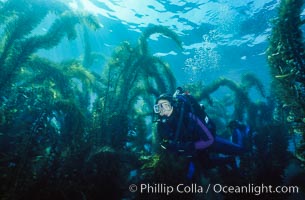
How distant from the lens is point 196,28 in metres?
19.5

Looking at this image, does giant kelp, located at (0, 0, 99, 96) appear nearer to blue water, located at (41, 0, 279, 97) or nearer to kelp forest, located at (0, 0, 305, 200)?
kelp forest, located at (0, 0, 305, 200)

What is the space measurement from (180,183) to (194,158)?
1070 millimetres

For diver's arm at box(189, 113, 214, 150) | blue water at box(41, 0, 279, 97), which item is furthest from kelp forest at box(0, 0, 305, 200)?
blue water at box(41, 0, 279, 97)

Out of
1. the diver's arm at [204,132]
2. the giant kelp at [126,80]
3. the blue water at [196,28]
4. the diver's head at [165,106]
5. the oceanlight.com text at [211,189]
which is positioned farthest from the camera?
the blue water at [196,28]

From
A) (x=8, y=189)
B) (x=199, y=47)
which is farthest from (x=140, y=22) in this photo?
(x=8, y=189)

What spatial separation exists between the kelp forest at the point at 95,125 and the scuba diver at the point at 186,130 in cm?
38

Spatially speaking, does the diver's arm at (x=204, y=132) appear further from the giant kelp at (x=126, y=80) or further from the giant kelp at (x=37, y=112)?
the giant kelp at (x=37, y=112)

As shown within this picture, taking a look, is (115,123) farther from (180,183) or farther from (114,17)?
(114,17)

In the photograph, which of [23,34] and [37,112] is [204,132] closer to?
[37,112]

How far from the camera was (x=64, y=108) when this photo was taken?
5.56m

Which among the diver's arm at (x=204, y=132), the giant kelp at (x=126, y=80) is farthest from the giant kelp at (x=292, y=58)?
the giant kelp at (x=126, y=80)

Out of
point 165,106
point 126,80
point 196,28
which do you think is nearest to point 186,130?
point 165,106

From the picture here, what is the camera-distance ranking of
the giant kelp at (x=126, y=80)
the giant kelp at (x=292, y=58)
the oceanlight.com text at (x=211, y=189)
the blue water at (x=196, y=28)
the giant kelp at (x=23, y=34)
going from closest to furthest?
the giant kelp at (x=292, y=58), the oceanlight.com text at (x=211, y=189), the giant kelp at (x=23, y=34), the giant kelp at (x=126, y=80), the blue water at (x=196, y=28)

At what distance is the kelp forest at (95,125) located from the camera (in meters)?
4.23
